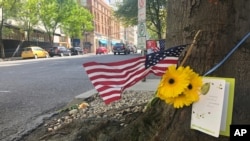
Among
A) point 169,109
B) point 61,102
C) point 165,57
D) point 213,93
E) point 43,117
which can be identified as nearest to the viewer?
point 213,93

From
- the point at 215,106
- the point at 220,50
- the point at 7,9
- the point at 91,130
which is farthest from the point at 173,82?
the point at 7,9

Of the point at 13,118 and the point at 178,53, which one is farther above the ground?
the point at 178,53

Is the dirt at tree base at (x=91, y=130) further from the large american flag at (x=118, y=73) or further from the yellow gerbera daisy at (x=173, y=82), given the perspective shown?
the yellow gerbera daisy at (x=173, y=82)

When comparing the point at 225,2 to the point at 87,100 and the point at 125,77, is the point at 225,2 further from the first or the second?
the point at 87,100

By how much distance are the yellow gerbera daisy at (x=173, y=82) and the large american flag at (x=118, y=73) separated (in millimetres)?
522

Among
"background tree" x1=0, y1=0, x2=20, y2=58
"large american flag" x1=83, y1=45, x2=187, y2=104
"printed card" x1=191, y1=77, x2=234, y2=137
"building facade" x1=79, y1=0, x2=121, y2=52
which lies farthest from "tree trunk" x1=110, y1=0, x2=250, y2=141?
"building facade" x1=79, y1=0, x2=121, y2=52

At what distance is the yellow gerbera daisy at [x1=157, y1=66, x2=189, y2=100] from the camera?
1.93 m

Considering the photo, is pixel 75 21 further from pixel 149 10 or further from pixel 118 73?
pixel 118 73

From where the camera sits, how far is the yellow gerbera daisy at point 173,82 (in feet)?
6.34

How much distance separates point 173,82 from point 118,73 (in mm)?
682

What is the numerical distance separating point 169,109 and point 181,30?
22.2 inches

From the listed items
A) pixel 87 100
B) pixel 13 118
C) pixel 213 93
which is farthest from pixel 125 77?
pixel 87 100

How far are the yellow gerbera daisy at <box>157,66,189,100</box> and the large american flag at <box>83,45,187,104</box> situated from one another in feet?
1.71

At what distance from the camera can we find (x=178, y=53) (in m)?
2.41
